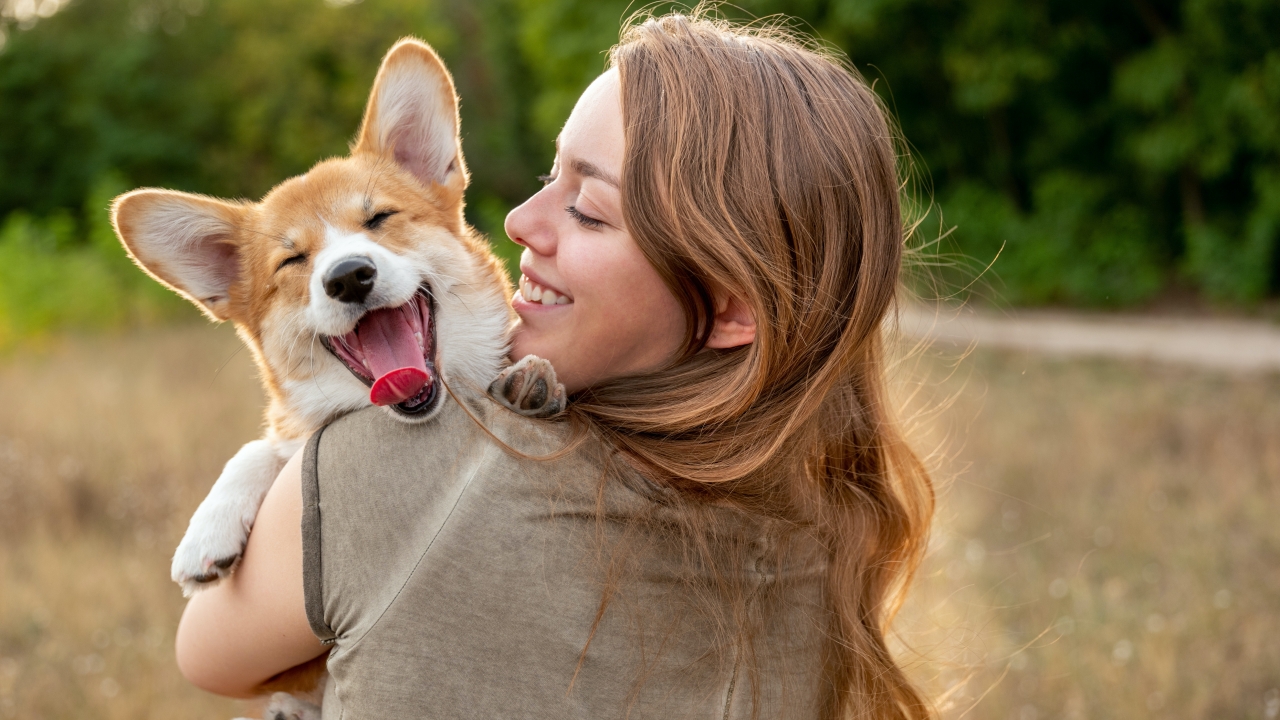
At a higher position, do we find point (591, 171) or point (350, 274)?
point (591, 171)

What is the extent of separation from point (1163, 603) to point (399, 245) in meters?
3.92

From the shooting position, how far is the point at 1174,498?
222 inches

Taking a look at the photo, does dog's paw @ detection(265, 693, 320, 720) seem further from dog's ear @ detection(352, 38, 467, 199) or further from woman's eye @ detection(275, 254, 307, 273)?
dog's ear @ detection(352, 38, 467, 199)

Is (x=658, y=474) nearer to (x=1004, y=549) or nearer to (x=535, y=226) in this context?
(x=535, y=226)

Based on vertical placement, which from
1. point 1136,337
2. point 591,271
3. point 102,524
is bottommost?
point 1136,337

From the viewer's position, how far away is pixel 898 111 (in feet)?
61.3

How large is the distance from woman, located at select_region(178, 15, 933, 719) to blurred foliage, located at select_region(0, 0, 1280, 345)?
170 cm

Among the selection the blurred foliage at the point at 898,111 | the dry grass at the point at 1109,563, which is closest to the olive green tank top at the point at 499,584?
the dry grass at the point at 1109,563

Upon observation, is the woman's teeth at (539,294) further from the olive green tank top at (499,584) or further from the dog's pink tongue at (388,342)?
the olive green tank top at (499,584)

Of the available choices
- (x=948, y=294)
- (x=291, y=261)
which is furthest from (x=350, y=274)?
(x=948, y=294)

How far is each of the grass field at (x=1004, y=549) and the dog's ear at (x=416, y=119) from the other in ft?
2.48

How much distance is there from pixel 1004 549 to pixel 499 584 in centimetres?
474

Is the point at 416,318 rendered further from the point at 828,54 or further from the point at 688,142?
the point at 828,54

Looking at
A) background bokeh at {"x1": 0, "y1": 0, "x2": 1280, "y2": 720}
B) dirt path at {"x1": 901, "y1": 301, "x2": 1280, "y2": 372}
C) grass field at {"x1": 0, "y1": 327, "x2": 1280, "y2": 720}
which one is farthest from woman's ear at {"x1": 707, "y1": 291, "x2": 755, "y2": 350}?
dirt path at {"x1": 901, "y1": 301, "x2": 1280, "y2": 372}
